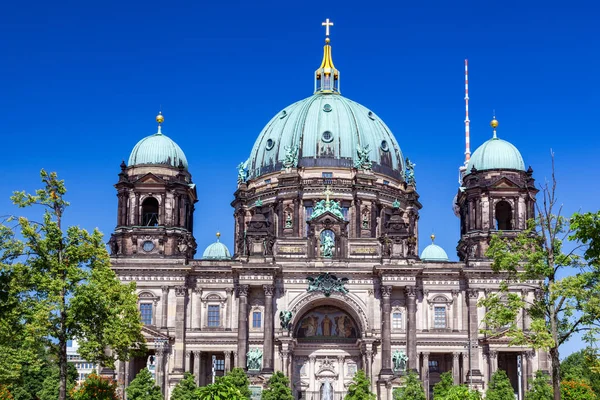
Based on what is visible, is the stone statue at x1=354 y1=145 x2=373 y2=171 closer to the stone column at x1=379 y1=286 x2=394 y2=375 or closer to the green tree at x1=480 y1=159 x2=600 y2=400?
the stone column at x1=379 y1=286 x2=394 y2=375

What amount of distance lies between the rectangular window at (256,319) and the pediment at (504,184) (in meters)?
25.9

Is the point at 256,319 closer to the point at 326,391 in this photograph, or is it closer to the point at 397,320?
the point at 326,391

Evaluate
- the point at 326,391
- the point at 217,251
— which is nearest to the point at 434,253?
the point at 326,391

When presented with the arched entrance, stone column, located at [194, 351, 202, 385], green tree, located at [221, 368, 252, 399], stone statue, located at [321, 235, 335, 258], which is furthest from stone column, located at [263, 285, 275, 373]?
green tree, located at [221, 368, 252, 399]

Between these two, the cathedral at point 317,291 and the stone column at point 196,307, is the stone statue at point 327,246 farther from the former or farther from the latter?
the stone column at point 196,307

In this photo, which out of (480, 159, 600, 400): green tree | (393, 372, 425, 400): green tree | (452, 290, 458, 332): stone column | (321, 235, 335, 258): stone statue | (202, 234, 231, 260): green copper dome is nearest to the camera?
(480, 159, 600, 400): green tree

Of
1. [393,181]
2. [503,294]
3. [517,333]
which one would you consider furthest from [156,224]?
[517,333]

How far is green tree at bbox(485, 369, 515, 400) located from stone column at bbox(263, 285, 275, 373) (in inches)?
782

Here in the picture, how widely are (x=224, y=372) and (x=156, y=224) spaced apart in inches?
634

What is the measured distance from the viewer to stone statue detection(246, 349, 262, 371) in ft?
294

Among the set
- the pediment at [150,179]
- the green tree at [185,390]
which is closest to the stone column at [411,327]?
the green tree at [185,390]

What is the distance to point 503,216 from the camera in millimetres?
98688

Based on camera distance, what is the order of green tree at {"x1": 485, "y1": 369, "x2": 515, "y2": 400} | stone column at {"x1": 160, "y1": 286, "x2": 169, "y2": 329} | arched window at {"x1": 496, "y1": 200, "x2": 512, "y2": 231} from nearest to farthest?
green tree at {"x1": 485, "y1": 369, "x2": 515, "y2": 400}
stone column at {"x1": 160, "y1": 286, "x2": 169, "y2": 329}
arched window at {"x1": 496, "y1": 200, "x2": 512, "y2": 231}

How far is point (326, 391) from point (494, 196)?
2500 centimetres
